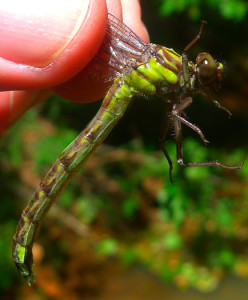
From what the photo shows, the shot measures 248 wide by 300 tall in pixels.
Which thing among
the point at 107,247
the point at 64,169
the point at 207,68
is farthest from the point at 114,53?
the point at 107,247

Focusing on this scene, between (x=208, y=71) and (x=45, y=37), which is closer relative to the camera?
(x=45, y=37)

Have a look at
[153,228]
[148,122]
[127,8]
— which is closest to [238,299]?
[153,228]

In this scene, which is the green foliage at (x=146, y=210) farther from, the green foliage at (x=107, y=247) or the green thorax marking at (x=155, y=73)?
the green thorax marking at (x=155, y=73)

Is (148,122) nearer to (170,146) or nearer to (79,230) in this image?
(79,230)

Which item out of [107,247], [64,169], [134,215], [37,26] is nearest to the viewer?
[37,26]

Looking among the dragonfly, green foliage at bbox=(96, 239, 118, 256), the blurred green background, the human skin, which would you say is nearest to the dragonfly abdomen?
the dragonfly

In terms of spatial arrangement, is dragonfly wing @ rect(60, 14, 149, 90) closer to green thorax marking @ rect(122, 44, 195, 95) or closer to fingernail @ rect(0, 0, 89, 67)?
green thorax marking @ rect(122, 44, 195, 95)

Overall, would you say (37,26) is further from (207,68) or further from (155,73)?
(207,68)

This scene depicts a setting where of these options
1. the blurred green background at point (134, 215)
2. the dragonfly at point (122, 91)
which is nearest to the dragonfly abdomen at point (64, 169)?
the dragonfly at point (122, 91)
